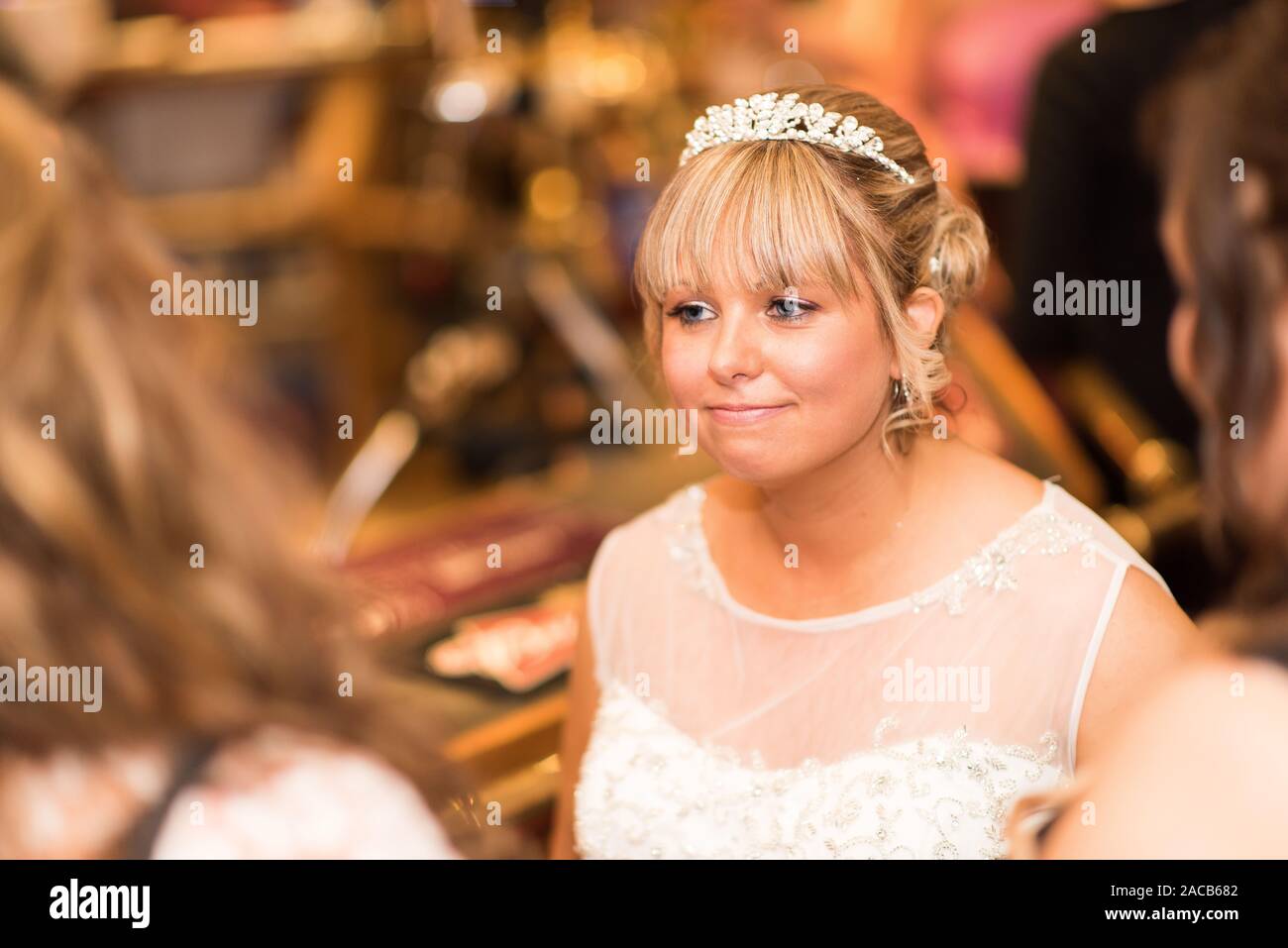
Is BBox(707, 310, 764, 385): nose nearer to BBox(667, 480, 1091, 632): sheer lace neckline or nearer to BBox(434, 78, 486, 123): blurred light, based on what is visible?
BBox(667, 480, 1091, 632): sheer lace neckline

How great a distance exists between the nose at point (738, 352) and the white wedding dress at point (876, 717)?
0.99 ft

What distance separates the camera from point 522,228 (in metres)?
3.65

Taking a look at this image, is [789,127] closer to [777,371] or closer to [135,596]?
[777,371]

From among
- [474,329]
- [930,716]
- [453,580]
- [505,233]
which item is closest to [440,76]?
[505,233]

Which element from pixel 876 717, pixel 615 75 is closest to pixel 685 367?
pixel 876 717

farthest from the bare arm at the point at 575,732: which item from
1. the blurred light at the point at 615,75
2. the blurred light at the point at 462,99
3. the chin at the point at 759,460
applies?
the blurred light at the point at 462,99

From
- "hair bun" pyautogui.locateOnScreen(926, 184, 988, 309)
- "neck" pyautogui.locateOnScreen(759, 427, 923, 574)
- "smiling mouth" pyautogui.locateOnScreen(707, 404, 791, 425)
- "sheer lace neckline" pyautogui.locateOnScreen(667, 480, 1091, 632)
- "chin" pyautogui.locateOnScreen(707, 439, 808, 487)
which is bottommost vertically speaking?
"sheer lace neckline" pyautogui.locateOnScreen(667, 480, 1091, 632)

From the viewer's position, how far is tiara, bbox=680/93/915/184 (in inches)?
45.1

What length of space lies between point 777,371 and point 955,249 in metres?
0.20

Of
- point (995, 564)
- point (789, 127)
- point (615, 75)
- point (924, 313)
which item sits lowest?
point (995, 564)

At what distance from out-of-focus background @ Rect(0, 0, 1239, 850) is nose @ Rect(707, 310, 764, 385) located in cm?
23

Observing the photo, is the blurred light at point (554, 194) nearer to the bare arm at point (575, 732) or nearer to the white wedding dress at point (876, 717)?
the bare arm at point (575, 732)

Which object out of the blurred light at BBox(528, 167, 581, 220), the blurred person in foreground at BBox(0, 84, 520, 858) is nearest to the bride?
the blurred person in foreground at BBox(0, 84, 520, 858)
